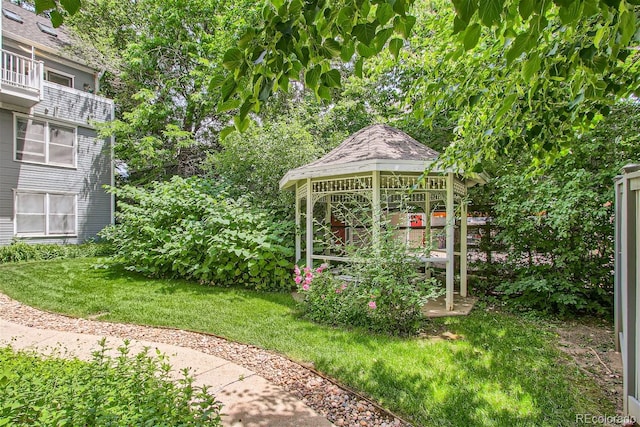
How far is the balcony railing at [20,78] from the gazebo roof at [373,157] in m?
9.89

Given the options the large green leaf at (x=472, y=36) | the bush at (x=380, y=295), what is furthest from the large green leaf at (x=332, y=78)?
the bush at (x=380, y=295)

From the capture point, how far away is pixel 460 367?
3.30 meters

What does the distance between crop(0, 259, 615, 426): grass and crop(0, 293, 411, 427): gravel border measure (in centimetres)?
13

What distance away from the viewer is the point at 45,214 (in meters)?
11.7

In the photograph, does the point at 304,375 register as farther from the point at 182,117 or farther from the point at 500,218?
the point at 182,117

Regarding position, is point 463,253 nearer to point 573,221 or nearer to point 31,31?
point 573,221

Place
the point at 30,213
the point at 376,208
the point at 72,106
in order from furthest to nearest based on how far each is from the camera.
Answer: the point at 72,106 < the point at 30,213 < the point at 376,208

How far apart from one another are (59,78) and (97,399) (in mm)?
15919

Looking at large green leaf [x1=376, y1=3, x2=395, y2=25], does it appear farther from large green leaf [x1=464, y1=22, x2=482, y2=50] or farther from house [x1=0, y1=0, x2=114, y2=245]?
house [x1=0, y1=0, x2=114, y2=245]

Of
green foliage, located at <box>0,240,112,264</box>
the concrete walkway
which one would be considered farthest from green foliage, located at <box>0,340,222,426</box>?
green foliage, located at <box>0,240,112,264</box>

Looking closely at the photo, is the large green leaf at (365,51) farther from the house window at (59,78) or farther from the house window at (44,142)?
the house window at (59,78)

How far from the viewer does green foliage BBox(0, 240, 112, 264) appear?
31.8 feet

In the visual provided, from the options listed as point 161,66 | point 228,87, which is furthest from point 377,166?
point 161,66

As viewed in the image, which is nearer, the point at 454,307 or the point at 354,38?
the point at 354,38
